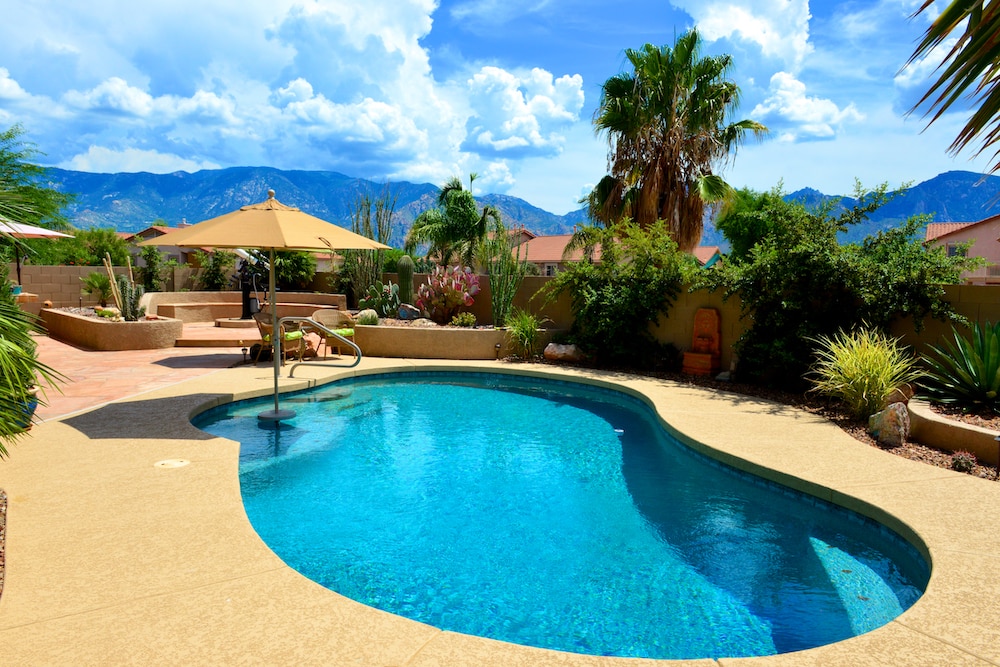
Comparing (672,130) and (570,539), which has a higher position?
(672,130)

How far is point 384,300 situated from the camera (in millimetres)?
14086

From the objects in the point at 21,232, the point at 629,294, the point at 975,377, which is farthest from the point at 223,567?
the point at 629,294

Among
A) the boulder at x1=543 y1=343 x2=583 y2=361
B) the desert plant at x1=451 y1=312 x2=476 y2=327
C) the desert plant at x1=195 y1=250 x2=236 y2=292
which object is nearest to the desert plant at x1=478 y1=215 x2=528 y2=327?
the desert plant at x1=451 y1=312 x2=476 y2=327

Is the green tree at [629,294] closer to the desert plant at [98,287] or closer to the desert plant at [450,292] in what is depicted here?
the desert plant at [450,292]

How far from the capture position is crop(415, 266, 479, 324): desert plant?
12930 mm

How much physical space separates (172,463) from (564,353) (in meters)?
7.28

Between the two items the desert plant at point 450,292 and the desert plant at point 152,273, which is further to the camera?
the desert plant at point 152,273

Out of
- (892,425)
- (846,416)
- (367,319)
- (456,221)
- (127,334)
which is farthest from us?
(456,221)

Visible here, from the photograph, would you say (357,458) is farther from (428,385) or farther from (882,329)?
(882,329)

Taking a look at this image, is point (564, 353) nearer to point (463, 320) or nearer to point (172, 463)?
point (463, 320)

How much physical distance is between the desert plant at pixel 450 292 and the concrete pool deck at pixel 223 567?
23.5 feet

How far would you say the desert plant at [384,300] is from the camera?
551 inches

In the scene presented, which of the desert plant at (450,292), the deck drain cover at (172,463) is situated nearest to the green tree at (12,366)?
the deck drain cover at (172,463)

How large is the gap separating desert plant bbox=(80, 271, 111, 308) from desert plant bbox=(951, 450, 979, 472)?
Answer: 19210 millimetres
